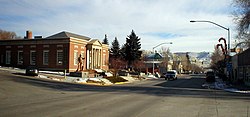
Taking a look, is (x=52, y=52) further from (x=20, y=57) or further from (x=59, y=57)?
(x=20, y=57)

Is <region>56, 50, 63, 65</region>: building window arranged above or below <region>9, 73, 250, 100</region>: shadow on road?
above

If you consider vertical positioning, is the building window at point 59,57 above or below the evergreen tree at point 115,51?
below

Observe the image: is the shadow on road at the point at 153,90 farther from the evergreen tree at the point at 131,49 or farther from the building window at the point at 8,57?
the evergreen tree at the point at 131,49

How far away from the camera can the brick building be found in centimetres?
6438

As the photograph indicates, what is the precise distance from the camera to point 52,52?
65.6m

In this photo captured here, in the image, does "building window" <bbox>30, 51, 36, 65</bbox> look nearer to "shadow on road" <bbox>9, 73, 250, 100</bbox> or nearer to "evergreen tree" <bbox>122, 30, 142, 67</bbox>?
"evergreen tree" <bbox>122, 30, 142, 67</bbox>

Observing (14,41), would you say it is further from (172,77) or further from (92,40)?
(172,77)

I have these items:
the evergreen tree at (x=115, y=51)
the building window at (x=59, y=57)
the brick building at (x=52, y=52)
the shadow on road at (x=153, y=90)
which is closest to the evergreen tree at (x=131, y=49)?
the evergreen tree at (x=115, y=51)

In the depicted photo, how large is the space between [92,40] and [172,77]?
70.1ft

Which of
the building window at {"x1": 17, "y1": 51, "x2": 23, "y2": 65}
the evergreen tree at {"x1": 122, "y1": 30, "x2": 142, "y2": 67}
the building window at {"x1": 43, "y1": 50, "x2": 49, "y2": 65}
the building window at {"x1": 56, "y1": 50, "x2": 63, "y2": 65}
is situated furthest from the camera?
the evergreen tree at {"x1": 122, "y1": 30, "x2": 142, "y2": 67}

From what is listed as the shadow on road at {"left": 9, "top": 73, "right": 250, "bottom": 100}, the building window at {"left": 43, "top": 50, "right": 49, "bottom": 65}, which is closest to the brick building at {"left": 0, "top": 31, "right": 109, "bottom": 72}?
the building window at {"left": 43, "top": 50, "right": 49, "bottom": 65}

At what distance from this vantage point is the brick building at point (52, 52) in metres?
64.4

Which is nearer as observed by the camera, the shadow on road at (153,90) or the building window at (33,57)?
the shadow on road at (153,90)

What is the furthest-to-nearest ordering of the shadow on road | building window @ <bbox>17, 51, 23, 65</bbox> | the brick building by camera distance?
building window @ <bbox>17, 51, 23, 65</bbox>, the brick building, the shadow on road
